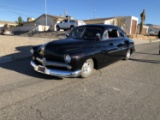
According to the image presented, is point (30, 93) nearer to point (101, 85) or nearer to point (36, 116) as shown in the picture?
point (36, 116)

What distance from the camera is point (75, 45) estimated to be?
5039mm

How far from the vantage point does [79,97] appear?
12.6 ft

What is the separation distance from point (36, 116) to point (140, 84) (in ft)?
10.1

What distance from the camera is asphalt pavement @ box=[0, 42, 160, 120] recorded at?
10.2 feet

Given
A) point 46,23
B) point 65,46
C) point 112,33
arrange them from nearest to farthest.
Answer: point 65,46
point 112,33
point 46,23

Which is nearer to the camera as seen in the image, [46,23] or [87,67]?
[87,67]

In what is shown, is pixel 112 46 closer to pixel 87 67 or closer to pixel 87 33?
pixel 87 33

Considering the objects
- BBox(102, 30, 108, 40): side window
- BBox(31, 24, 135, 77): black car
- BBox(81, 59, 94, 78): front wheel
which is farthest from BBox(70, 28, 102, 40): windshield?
BBox(81, 59, 94, 78): front wheel

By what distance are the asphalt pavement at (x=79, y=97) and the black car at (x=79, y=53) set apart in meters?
0.36

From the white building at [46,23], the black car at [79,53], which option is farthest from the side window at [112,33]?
the white building at [46,23]

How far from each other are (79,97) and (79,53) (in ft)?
4.42

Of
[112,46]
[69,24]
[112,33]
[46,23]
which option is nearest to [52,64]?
[112,46]

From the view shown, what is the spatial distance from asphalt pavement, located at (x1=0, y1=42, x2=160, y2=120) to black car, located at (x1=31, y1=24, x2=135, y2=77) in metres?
0.36

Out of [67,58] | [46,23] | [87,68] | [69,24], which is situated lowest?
[87,68]
